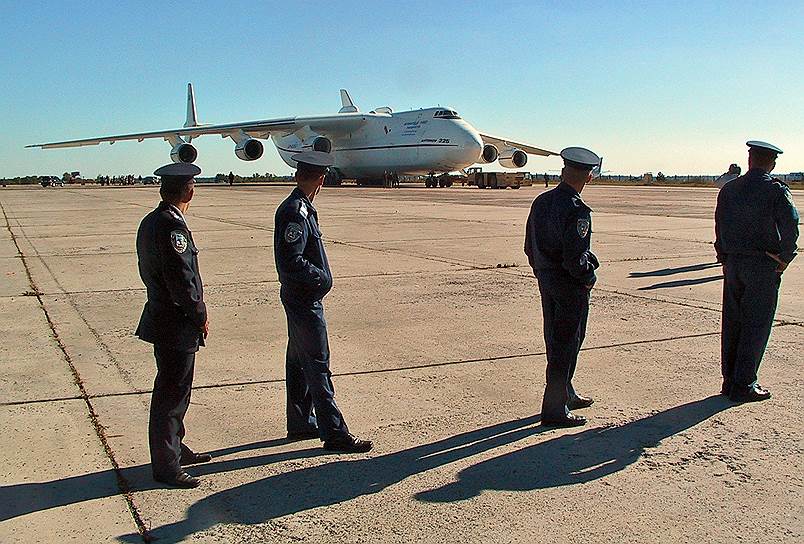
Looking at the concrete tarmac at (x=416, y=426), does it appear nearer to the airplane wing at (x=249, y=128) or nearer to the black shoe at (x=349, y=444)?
the black shoe at (x=349, y=444)

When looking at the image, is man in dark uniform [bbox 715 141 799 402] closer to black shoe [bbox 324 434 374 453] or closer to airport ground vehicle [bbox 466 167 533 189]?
black shoe [bbox 324 434 374 453]

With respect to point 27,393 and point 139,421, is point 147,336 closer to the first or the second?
point 139,421

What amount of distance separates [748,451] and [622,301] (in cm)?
423

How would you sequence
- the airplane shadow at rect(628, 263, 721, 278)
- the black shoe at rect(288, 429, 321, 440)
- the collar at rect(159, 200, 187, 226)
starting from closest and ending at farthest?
1. the collar at rect(159, 200, 187, 226)
2. the black shoe at rect(288, 429, 321, 440)
3. the airplane shadow at rect(628, 263, 721, 278)

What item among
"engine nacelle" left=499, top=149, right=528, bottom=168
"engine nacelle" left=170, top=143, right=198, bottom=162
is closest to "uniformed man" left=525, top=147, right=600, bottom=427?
"engine nacelle" left=170, top=143, right=198, bottom=162

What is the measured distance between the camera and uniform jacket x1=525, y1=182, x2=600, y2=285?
4602mm

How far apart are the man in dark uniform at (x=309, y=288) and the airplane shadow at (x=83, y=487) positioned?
26 cm

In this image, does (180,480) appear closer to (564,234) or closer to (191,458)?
(191,458)

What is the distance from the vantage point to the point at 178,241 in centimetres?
389

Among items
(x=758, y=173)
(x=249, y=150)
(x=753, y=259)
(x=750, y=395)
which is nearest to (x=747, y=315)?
(x=753, y=259)

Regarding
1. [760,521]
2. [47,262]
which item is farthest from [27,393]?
[47,262]

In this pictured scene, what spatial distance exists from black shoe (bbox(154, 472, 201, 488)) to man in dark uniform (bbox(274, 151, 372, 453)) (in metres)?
0.74

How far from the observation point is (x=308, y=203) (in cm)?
442

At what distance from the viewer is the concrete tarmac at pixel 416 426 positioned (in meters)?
3.44
